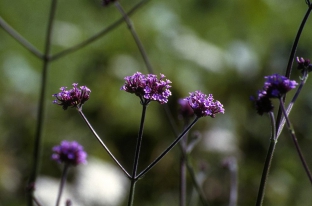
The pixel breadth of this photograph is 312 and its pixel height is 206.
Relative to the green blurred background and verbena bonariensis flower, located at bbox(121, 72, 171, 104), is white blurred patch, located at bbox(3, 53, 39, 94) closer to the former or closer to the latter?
the green blurred background

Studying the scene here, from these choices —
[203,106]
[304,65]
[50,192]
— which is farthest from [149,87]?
[50,192]

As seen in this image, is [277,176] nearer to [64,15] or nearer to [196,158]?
[196,158]

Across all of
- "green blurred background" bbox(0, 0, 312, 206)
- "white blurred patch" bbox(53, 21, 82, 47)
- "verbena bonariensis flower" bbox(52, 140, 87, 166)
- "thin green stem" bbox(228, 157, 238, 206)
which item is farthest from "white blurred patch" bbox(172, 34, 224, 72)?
"verbena bonariensis flower" bbox(52, 140, 87, 166)

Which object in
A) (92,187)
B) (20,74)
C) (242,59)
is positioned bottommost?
(92,187)

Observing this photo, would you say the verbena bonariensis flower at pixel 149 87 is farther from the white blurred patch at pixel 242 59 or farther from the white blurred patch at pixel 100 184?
the white blurred patch at pixel 242 59

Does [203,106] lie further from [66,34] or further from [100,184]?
[66,34]

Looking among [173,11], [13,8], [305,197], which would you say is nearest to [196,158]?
[305,197]

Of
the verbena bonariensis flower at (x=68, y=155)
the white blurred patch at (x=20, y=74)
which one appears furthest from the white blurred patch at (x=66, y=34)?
the verbena bonariensis flower at (x=68, y=155)
